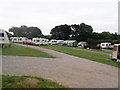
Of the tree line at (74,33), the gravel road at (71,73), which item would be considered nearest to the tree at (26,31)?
the tree line at (74,33)

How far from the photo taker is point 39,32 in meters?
95.4

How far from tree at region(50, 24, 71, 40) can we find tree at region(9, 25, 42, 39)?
14784mm

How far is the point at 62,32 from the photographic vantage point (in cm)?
7512

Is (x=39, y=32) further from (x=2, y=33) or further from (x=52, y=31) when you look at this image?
(x=2, y=33)

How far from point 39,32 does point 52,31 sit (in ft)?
56.5

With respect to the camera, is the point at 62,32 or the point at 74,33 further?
the point at 74,33

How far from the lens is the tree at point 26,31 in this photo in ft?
287

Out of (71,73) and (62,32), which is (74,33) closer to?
(62,32)

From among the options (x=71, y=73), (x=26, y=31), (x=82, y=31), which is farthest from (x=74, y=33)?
(x=71, y=73)

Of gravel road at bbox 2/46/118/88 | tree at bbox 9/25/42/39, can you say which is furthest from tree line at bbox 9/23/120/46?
gravel road at bbox 2/46/118/88

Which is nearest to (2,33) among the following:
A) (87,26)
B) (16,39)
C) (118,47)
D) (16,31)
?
(118,47)

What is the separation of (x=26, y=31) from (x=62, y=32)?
28.3 metres

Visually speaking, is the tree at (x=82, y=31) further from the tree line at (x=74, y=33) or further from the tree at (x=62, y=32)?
the tree at (x=62, y=32)

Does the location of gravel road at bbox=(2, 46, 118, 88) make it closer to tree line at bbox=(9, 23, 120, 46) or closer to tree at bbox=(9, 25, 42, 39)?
tree line at bbox=(9, 23, 120, 46)
